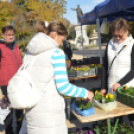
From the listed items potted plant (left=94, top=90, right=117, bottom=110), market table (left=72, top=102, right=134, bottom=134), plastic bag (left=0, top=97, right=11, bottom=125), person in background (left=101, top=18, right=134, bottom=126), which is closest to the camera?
market table (left=72, top=102, right=134, bottom=134)

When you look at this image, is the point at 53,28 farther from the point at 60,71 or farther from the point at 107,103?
the point at 107,103

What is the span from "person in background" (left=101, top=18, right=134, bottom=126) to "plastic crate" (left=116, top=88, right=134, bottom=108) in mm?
72

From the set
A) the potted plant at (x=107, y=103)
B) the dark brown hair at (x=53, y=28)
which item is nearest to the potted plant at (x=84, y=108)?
the potted plant at (x=107, y=103)

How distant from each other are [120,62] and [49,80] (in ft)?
3.32

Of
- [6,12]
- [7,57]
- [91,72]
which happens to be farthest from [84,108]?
[6,12]

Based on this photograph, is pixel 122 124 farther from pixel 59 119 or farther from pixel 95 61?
pixel 95 61

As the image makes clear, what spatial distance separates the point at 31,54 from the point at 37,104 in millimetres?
405

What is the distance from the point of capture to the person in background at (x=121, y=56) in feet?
6.20

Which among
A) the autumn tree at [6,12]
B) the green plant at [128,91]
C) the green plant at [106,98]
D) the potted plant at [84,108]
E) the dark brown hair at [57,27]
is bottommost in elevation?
the potted plant at [84,108]

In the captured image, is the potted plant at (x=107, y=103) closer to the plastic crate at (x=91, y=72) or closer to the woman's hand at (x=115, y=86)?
the woman's hand at (x=115, y=86)

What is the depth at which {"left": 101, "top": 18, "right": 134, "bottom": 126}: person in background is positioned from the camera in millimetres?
1889

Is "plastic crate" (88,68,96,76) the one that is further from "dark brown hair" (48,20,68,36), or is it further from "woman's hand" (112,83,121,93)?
"dark brown hair" (48,20,68,36)

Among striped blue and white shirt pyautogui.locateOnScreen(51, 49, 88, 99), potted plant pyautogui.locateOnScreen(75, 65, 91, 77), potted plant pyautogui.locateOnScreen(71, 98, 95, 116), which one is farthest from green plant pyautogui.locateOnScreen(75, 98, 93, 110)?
potted plant pyautogui.locateOnScreen(75, 65, 91, 77)

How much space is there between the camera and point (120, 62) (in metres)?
1.95
